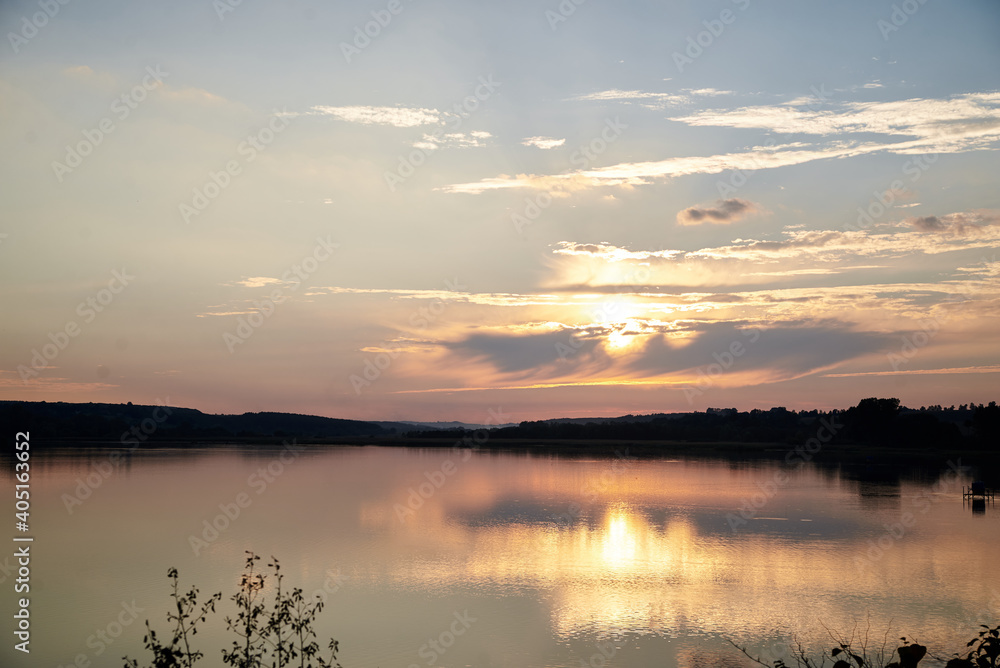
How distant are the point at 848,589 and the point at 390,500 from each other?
23.4 m

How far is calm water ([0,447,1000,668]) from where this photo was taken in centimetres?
1555

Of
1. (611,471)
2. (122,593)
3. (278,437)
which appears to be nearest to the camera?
(122,593)

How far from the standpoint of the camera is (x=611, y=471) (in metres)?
59.8

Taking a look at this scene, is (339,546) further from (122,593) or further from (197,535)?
(122,593)

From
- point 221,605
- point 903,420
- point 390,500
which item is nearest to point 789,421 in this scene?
point 903,420
